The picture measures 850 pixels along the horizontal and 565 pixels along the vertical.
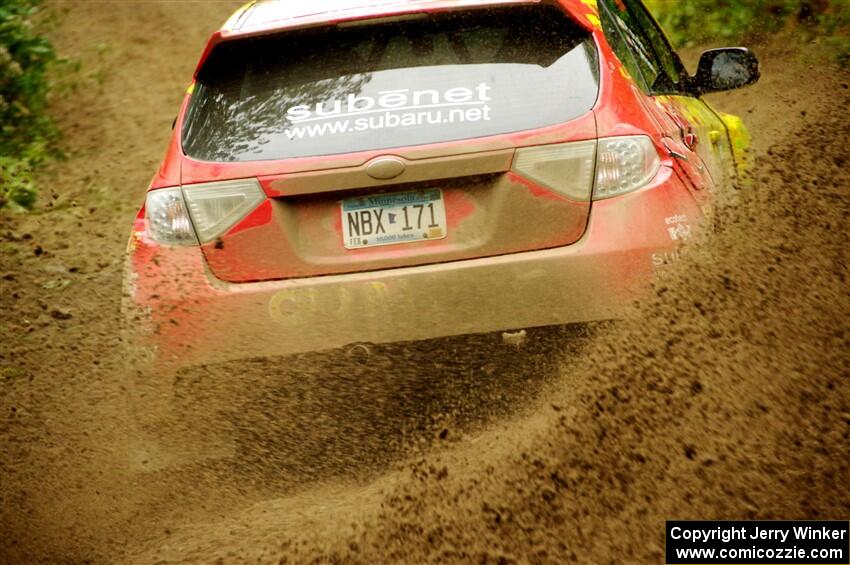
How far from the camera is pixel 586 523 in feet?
9.99

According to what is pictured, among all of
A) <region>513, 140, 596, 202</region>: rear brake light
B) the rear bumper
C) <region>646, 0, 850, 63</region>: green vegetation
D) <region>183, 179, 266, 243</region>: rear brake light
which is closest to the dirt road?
the rear bumper

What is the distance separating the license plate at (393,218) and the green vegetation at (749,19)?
22.8 ft

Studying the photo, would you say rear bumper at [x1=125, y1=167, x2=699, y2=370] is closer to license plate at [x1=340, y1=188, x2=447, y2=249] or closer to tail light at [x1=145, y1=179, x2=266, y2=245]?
license plate at [x1=340, y1=188, x2=447, y2=249]

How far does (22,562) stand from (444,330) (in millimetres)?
1649

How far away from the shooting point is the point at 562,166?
3.52m

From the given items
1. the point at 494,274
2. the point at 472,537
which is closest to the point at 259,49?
the point at 494,274

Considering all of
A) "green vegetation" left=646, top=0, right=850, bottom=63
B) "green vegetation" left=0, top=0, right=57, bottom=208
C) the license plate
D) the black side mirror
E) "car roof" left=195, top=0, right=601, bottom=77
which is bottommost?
"green vegetation" left=646, top=0, right=850, bottom=63

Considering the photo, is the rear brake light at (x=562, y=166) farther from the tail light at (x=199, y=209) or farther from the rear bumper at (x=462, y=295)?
the tail light at (x=199, y=209)

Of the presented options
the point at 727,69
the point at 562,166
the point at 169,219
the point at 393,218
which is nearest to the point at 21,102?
the point at 169,219

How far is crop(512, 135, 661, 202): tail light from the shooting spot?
3.50 m

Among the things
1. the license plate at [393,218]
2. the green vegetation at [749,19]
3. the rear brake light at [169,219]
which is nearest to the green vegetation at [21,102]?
the rear brake light at [169,219]

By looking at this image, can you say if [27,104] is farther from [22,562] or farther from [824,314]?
[824,314]

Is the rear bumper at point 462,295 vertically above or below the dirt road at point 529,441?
above

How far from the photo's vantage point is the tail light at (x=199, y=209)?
3611 mm
